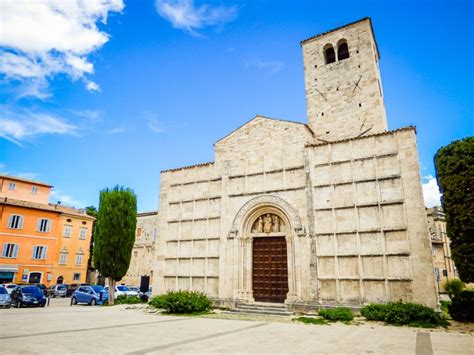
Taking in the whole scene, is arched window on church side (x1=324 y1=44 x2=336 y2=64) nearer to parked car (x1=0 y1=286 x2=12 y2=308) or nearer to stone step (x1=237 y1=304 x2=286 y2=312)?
stone step (x1=237 y1=304 x2=286 y2=312)

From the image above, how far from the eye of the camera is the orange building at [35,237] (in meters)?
32.8

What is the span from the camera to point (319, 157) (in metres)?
17.0

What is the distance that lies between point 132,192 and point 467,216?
20218 millimetres

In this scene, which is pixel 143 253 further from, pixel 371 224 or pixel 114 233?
pixel 371 224

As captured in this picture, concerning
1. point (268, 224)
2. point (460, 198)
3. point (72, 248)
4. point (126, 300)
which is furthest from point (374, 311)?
point (72, 248)

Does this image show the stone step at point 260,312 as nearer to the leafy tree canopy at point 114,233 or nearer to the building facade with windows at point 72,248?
the leafy tree canopy at point 114,233

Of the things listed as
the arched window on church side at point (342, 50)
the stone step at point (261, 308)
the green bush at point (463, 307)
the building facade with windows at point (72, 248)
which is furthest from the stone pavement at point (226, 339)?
the building facade with windows at point (72, 248)

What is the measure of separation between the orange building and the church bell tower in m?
31.5

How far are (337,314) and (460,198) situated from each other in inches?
267

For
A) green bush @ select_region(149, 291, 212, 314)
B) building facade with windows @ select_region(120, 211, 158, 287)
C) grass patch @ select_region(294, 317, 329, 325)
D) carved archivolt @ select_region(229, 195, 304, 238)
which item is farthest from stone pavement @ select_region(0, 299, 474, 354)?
building facade with windows @ select_region(120, 211, 158, 287)

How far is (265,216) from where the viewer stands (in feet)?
59.9

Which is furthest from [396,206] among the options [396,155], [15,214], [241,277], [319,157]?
[15,214]

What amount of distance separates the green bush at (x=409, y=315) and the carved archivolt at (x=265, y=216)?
5881 millimetres

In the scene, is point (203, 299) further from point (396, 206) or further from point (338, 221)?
point (396, 206)
